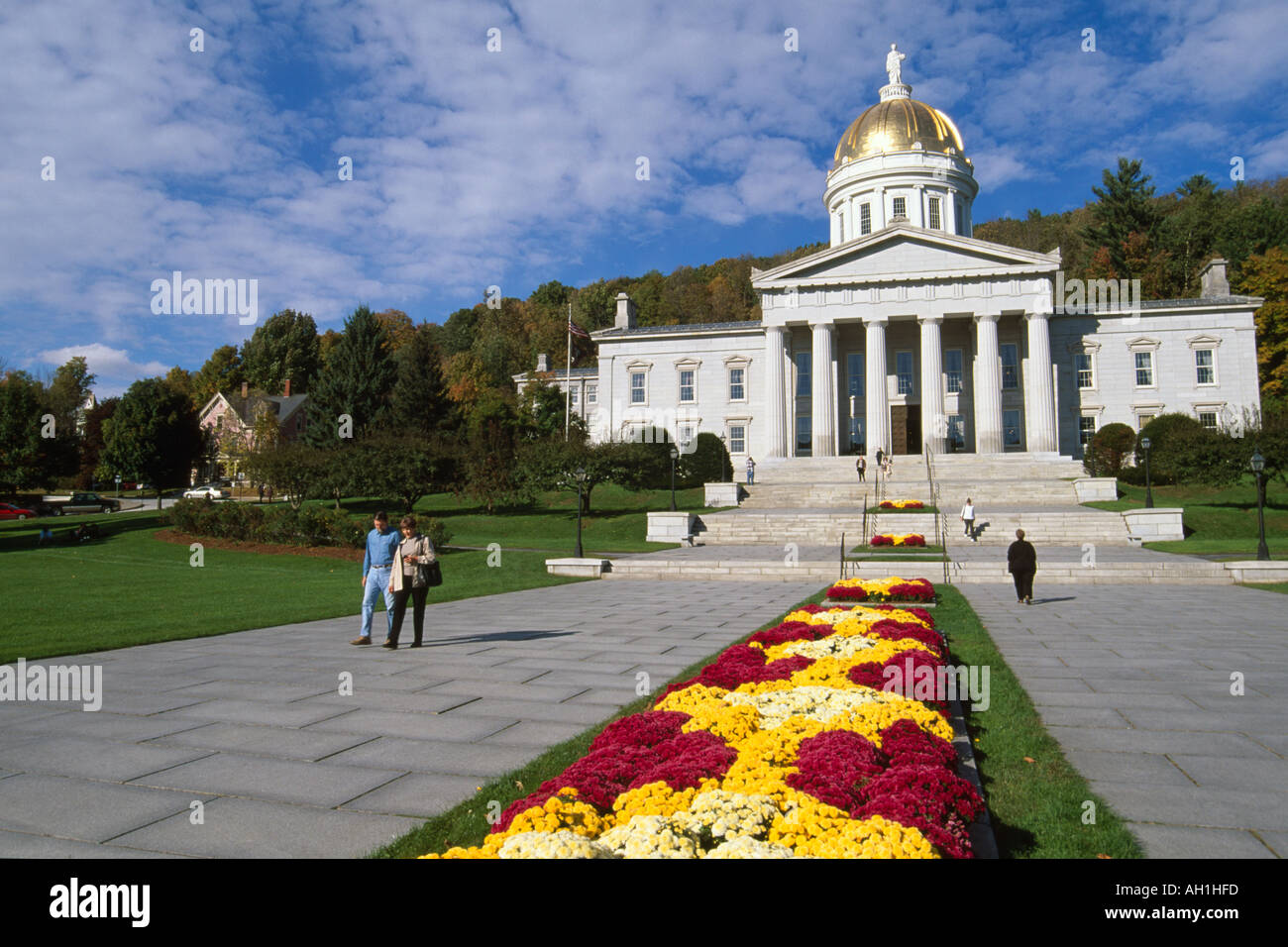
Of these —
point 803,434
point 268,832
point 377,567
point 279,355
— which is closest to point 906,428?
point 803,434

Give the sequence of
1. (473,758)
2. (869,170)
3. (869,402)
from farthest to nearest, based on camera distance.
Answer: (869,170) → (869,402) → (473,758)

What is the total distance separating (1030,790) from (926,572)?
16.9 meters

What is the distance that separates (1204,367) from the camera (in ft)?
177

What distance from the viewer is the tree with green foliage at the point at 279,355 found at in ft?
301

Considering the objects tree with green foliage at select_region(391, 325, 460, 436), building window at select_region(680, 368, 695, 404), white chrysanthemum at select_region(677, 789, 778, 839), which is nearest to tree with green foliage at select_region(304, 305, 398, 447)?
tree with green foliage at select_region(391, 325, 460, 436)

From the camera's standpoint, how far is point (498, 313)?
354ft

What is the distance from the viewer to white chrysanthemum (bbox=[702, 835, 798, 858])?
3.48m

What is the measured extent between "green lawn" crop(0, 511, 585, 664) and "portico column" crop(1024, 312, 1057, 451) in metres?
36.3

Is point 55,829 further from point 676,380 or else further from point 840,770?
point 676,380

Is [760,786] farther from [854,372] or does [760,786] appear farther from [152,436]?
[152,436]

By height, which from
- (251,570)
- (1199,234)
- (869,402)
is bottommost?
(251,570)

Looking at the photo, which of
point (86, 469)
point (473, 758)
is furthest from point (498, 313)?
point (473, 758)

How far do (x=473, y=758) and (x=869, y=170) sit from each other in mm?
63046

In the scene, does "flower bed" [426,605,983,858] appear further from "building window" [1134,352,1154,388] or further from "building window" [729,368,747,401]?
"building window" [1134,352,1154,388]
